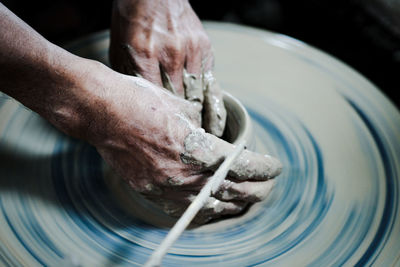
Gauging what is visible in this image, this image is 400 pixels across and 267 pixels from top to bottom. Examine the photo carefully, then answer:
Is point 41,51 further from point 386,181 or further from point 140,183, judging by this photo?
point 386,181

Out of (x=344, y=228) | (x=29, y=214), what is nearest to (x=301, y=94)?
(x=344, y=228)

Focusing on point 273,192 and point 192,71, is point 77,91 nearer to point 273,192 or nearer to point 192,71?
point 192,71

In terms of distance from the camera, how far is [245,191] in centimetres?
104

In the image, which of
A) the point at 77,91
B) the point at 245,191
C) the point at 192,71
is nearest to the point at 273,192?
the point at 245,191

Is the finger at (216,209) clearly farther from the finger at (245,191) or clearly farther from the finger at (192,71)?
the finger at (192,71)

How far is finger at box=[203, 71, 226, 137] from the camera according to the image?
46.5 inches

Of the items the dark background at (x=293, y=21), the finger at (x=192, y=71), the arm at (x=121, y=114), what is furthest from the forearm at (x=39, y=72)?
the dark background at (x=293, y=21)

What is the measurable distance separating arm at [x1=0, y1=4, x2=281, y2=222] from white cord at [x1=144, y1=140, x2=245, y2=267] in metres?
0.04

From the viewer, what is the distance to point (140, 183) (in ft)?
3.39

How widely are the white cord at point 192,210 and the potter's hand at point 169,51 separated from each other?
0.80 ft

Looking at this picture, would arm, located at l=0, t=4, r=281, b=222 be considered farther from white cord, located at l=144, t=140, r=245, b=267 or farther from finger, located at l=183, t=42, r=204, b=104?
finger, located at l=183, t=42, r=204, b=104

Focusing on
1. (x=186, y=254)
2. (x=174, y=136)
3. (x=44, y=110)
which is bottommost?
(x=186, y=254)

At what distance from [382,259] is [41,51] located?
922 mm

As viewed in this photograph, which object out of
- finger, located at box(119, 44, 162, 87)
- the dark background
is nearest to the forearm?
finger, located at box(119, 44, 162, 87)
